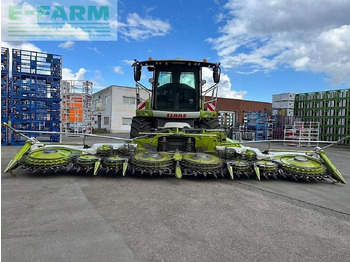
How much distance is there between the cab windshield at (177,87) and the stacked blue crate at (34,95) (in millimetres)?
8024

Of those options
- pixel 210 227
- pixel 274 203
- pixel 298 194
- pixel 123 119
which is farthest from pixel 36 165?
pixel 123 119

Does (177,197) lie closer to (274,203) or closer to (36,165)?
(274,203)

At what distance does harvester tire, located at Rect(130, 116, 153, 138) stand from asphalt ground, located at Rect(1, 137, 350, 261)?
2012mm

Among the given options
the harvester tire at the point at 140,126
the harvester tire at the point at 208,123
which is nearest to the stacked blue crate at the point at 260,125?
the harvester tire at the point at 208,123

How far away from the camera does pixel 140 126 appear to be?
21.5 feet

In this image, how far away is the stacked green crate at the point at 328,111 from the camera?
587 inches

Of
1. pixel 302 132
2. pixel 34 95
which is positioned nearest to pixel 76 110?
pixel 34 95

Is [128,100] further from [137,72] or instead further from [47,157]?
[47,157]

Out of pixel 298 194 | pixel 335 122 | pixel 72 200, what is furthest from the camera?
pixel 335 122

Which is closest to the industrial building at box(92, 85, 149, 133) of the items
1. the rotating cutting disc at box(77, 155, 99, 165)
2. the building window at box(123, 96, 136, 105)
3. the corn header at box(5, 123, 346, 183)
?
the building window at box(123, 96, 136, 105)

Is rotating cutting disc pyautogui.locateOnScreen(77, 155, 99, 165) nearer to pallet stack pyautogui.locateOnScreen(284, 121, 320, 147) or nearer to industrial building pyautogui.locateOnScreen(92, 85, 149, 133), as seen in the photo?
pallet stack pyautogui.locateOnScreen(284, 121, 320, 147)

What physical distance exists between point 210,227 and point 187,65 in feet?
16.0

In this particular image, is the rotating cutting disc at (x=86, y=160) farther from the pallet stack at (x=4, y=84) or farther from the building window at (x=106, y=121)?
the building window at (x=106, y=121)

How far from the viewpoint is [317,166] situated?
5.05 metres
